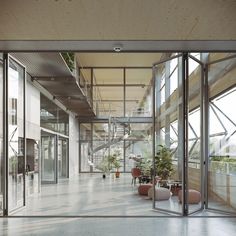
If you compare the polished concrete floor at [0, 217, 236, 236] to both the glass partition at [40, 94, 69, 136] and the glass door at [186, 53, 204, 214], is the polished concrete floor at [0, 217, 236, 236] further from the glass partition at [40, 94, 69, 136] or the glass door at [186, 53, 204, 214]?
the glass partition at [40, 94, 69, 136]

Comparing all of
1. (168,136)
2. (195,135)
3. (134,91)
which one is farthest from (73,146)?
(195,135)

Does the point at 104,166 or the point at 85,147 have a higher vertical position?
the point at 85,147

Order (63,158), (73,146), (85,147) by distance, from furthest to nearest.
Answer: (85,147)
(73,146)
(63,158)

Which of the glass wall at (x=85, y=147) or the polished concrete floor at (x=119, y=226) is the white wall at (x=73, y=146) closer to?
the glass wall at (x=85, y=147)

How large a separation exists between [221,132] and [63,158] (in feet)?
34.1

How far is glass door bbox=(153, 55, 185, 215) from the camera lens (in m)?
7.37

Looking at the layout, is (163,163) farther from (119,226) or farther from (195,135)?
(119,226)

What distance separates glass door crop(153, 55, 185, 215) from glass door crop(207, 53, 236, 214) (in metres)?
0.76

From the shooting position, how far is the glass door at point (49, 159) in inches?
534

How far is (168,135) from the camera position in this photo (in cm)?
809

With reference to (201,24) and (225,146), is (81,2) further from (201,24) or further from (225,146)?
(225,146)

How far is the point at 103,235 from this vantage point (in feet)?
17.7

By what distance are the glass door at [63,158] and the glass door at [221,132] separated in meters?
9.49

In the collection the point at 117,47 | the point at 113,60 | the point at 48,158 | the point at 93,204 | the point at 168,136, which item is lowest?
the point at 93,204
